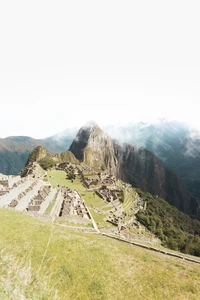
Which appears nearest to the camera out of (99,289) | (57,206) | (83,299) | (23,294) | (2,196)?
(23,294)

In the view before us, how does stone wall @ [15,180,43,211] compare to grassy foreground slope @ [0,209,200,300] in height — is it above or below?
below

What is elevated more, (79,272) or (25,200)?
(79,272)

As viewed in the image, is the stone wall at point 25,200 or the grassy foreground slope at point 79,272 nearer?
the grassy foreground slope at point 79,272

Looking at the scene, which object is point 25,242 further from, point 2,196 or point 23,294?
point 2,196

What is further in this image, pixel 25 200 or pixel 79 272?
pixel 25 200

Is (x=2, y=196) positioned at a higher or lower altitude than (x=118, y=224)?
higher

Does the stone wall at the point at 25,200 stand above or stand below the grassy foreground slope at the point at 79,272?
below

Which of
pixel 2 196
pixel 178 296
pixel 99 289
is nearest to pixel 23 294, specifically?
pixel 99 289

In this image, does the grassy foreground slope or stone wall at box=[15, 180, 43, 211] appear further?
stone wall at box=[15, 180, 43, 211]
